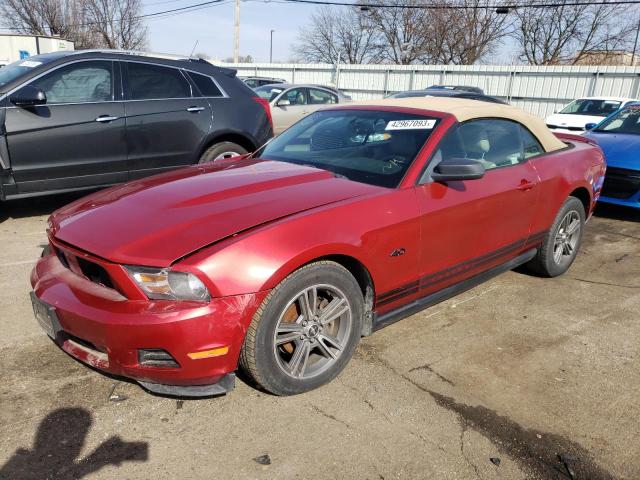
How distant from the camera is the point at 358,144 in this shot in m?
3.76

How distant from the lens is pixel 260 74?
29.2 meters

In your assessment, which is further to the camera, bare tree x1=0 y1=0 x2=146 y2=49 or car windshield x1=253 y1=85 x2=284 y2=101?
bare tree x1=0 y1=0 x2=146 y2=49

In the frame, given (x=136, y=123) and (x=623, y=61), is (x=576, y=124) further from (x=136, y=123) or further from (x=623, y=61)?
(x=623, y=61)

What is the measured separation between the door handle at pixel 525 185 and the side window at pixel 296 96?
28.8 feet

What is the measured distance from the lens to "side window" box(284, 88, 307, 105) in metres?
12.1

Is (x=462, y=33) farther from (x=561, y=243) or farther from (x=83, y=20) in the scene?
(x=561, y=243)

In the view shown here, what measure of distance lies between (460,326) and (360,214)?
4.53 ft

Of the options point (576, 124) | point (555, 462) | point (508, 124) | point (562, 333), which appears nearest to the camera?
point (555, 462)

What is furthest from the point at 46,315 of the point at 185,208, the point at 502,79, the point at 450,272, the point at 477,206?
the point at 502,79

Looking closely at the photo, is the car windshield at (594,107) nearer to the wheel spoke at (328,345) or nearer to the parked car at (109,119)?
the parked car at (109,119)

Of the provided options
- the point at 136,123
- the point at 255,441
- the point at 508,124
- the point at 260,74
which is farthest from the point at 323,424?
the point at 260,74

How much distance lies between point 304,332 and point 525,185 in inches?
85.7

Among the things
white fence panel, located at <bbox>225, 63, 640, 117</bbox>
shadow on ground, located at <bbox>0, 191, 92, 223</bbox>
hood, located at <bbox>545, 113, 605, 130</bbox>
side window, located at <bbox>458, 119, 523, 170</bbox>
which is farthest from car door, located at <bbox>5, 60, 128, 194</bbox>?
white fence panel, located at <bbox>225, 63, 640, 117</bbox>

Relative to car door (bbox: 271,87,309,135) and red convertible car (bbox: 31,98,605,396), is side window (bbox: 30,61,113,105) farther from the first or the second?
car door (bbox: 271,87,309,135)
